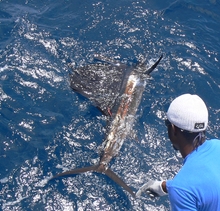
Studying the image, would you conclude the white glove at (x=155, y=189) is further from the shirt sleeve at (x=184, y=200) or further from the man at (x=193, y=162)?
the shirt sleeve at (x=184, y=200)

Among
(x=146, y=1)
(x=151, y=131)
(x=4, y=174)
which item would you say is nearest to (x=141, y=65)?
(x=151, y=131)

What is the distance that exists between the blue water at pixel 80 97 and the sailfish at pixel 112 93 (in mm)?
162

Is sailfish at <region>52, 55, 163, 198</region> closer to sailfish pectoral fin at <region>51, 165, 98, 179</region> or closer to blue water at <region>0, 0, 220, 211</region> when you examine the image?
sailfish pectoral fin at <region>51, 165, 98, 179</region>

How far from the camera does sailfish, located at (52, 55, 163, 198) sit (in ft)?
20.8

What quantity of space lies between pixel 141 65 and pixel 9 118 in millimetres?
3520

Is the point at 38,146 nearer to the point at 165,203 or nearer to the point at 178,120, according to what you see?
the point at 165,203

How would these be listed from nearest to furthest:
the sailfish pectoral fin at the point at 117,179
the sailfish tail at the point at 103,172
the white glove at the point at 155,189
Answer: the white glove at the point at 155,189, the sailfish pectoral fin at the point at 117,179, the sailfish tail at the point at 103,172

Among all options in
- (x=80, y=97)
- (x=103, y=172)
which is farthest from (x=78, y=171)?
(x=80, y=97)

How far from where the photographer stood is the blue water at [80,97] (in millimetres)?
5977

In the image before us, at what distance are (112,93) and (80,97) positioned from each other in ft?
2.53

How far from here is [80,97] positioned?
7.68 metres

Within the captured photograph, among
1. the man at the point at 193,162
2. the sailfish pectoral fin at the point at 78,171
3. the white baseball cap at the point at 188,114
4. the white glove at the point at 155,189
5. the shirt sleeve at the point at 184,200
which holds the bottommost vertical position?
the sailfish pectoral fin at the point at 78,171

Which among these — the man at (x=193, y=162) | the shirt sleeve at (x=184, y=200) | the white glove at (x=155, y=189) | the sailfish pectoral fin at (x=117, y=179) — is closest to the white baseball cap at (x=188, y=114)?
the man at (x=193, y=162)

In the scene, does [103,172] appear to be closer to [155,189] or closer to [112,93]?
[155,189]
